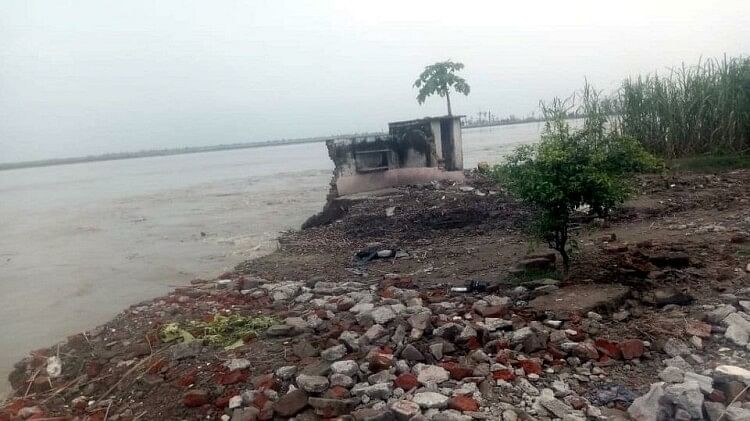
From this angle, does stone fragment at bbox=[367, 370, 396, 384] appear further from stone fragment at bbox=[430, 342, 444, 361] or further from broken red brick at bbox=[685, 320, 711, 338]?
broken red brick at bbox=[685, 320, 711, 338]

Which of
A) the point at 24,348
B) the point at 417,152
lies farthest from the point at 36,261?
the point at 417,152

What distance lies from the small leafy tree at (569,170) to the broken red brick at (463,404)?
8.18 feet

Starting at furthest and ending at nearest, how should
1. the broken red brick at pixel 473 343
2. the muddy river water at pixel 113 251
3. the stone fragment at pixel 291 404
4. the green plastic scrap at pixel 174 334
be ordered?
the muddy river water at pixel 113 251 < the green plastic scrap at pixel 174 334 < the broken red brick at pixel 473 343 < the stone fragment at pixel 291 404

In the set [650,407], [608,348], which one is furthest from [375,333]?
[650,407]

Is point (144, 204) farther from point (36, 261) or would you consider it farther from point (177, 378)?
point (177, 378)

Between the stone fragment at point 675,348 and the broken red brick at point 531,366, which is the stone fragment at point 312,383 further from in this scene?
the stone fragment at point 675,348

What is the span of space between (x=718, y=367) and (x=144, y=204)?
25.9 meters

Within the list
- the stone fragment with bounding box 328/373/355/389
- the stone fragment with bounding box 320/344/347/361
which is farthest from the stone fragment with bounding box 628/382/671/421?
the stone fragment with bounding box 320/344/347/361

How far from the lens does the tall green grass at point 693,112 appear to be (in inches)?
504

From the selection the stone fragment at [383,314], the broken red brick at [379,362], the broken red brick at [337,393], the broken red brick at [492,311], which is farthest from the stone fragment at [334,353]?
the broken red brick at [492,311]

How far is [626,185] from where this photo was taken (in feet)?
19.1

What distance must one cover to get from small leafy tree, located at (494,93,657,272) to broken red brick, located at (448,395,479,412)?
2494 mm

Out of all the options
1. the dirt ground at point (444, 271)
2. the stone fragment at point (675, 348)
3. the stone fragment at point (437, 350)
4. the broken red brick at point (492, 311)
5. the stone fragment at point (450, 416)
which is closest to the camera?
the stone fragment at point (450, 416)

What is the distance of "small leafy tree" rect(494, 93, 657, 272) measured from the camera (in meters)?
5.41
